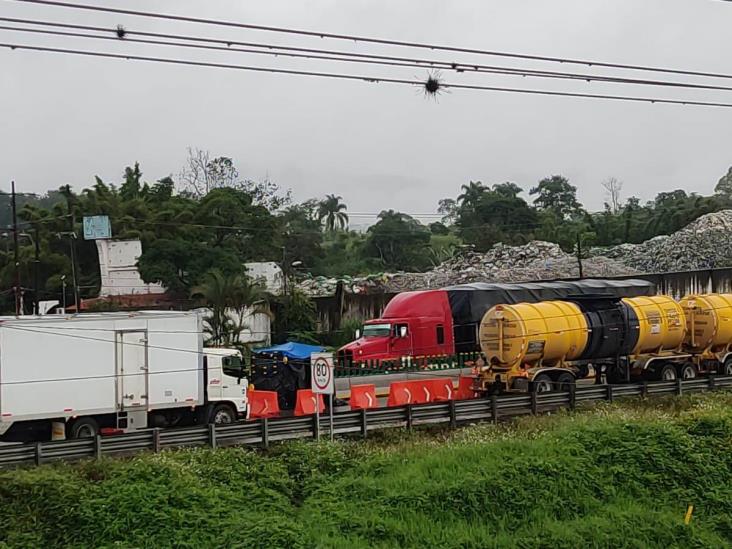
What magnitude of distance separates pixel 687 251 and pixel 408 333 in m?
50.6

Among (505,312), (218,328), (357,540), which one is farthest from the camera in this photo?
(218,328)

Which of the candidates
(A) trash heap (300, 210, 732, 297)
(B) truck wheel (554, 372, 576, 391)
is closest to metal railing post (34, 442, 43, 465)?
(B) truck wheel (554, 372, 576, 391)

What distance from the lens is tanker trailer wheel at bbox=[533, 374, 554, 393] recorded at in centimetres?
2722

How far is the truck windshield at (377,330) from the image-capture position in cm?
3586

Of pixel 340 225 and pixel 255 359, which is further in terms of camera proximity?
pixel 340 225

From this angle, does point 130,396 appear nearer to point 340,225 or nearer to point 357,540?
point 357,540

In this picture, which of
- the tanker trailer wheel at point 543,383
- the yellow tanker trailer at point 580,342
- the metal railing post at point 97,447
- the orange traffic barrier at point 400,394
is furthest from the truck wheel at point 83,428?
the tanker trailer wheel at point 543,383

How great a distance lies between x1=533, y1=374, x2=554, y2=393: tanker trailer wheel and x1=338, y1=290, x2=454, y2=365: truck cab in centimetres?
817

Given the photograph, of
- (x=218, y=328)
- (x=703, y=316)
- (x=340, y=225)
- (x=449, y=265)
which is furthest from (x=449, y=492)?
(x=340, y=225)

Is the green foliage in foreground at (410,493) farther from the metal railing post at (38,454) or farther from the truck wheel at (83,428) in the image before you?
the truck wheel at (83,428)

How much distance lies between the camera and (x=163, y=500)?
16766 millimetres

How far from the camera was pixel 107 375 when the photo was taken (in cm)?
2280

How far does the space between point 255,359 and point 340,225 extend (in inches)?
3416

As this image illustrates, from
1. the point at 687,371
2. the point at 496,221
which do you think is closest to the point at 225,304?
the point at 687,371
